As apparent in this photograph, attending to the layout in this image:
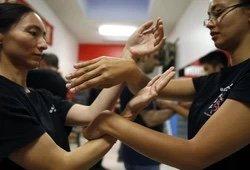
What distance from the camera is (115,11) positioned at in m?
6.64

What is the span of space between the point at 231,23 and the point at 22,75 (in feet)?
2.97

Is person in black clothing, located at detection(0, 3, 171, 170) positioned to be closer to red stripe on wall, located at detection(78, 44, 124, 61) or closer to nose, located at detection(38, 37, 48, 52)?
nose, located at detection(38, 37, 48, 52)

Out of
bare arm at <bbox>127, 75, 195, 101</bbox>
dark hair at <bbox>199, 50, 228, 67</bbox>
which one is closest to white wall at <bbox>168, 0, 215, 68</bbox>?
dark hair at <bbox>199, 50, 228, 67</bbox>

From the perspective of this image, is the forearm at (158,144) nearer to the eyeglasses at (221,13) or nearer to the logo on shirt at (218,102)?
the logo on shirt at (218,102)

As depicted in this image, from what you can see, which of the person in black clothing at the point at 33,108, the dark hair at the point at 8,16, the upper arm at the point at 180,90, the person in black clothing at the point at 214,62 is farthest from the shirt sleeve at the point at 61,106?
the person in black clothing at the point at 214,62

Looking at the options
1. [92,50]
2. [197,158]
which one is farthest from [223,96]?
[92,50]

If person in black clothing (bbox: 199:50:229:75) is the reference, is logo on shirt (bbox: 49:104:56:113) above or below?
above

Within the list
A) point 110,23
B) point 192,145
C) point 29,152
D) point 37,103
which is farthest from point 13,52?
point 110,23

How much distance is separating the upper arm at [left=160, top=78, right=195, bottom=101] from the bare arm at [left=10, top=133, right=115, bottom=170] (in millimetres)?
518

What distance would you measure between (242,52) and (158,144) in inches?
20.6

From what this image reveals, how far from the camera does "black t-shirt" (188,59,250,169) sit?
1065mm

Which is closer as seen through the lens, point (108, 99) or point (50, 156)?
point (50, 156)

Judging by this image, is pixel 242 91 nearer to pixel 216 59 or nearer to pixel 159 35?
pixel 159 35

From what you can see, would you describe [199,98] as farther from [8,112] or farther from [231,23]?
[8,112]
